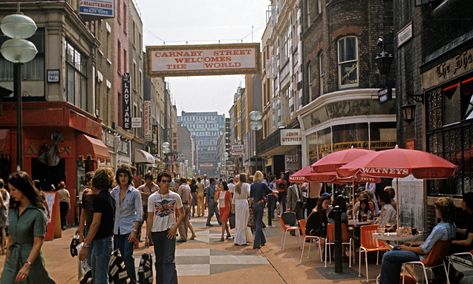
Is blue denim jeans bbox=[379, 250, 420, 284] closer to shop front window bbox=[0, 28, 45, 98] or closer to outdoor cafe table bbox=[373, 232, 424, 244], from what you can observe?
outdoor cafe table bbox=[373, 232, 424, 244]

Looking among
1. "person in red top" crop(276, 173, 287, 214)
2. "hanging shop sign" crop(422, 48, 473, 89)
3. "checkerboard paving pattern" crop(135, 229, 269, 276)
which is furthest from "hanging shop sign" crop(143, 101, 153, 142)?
"hanging shop sign" crop(422, 48, 473, 89)

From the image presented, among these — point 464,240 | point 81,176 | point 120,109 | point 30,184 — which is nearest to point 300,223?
point 464,240

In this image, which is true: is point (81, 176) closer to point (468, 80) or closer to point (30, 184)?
point (468, 80)

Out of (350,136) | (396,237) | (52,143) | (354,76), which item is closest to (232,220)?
(350,136)

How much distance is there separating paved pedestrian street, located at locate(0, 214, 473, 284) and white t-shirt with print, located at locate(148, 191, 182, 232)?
1861 millimetres

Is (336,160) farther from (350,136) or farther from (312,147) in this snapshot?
(312,147)

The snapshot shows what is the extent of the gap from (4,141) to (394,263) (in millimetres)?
16536

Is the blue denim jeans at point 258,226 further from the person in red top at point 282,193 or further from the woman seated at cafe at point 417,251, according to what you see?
the person in red top at point 282,193

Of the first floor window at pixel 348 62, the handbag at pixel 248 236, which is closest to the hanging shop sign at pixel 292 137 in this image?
the first floor window at pixel 348 62

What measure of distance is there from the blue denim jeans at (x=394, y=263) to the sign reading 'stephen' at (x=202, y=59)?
18531 millimetres

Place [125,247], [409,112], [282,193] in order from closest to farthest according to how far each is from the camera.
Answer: [125,247], [409,112], [282,193]

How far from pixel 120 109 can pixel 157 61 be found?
10731 millimetres

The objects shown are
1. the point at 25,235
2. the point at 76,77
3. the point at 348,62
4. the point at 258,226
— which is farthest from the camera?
the point at 76,77

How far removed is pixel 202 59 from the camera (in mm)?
26234
